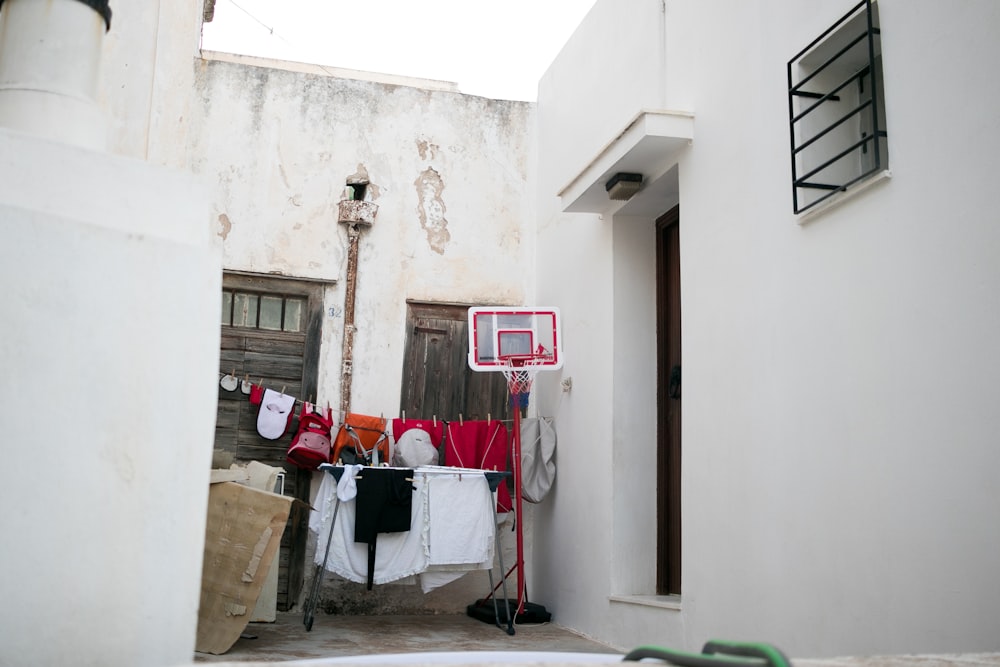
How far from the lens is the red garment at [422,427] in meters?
7.53

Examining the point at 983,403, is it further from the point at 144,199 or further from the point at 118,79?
the point at 118,79

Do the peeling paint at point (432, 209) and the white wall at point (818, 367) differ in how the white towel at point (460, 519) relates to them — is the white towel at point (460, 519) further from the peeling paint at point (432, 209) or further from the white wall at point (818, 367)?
the peeling paint at point (432, 209)

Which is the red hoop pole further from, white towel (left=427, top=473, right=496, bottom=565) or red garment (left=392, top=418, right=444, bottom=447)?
red garment (left=392, top=418, right=444, bottom=447)

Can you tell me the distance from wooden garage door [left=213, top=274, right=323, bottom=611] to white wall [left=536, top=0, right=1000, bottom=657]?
2473 mm

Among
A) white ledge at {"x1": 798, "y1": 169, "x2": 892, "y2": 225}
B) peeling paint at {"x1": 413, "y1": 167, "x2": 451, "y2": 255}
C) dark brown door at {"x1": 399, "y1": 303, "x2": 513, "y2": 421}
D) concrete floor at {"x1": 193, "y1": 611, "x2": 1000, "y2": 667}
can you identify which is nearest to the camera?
white ledge at {"x1": 798, "y1": 169, "x2": 892, "y2": 225}

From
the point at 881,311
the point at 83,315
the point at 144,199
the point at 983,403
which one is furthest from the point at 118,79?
the point at 983,403

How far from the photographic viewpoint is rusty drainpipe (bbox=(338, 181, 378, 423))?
7738 millimetres

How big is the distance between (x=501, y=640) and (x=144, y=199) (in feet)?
13.5

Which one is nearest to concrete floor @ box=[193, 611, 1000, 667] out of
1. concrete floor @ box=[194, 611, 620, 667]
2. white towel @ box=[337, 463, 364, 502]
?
concrete floor @ box=[194, 611, 620, 667]

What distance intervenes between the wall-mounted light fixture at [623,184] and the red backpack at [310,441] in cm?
294

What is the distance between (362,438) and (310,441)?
406mm

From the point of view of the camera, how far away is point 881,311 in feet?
11.9

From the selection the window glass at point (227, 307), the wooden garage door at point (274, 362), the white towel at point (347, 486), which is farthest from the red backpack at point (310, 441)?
the white towel at point (347, 486)

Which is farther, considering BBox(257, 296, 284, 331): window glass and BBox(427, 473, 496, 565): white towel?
BBox(257, 296, 284, 331): window glass
